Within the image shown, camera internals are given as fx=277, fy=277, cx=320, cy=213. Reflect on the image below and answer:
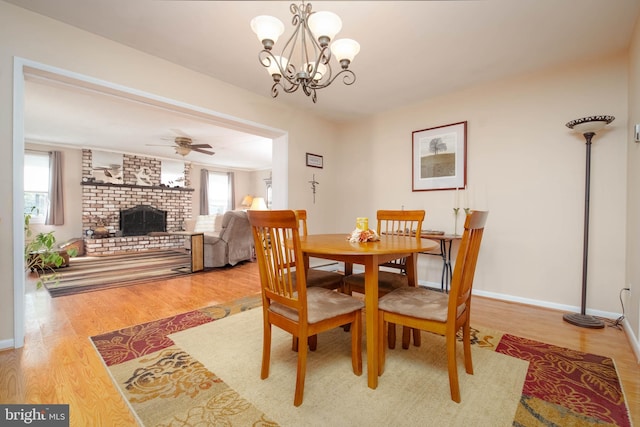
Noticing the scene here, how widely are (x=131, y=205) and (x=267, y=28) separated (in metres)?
6.84

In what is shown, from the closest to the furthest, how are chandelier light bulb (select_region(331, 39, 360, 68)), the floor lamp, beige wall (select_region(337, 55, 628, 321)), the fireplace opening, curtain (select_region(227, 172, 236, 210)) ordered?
1. chandelier light bulb (select_region(331, 39, 360, 68))
2. the floor lamp
3. beige wall (select_region(337, 55, 628, 321))
4. the fireplace opening
5. curtain (select_region(227, 172, 236, 210))

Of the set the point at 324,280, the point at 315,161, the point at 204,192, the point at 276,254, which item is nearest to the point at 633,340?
the point at 324,280

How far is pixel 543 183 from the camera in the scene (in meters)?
2.83

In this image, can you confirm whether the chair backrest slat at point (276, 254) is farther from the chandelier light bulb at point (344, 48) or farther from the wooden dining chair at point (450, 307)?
the chandelier light bulb at point (344, 48)

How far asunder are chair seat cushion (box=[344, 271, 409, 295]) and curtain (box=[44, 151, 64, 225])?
6.85 metres

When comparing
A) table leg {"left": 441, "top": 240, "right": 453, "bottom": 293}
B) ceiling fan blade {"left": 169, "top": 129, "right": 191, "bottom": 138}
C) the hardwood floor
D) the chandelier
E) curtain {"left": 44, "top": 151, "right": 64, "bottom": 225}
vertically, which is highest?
ceiling fan blade {"left": 169, "top": 129, "right": 191, "bottom": 138}

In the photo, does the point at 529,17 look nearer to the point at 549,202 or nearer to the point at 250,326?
the point at 549,202

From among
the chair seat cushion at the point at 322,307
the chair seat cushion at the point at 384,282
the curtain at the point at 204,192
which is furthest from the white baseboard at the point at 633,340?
the curtain at the point at 204,192

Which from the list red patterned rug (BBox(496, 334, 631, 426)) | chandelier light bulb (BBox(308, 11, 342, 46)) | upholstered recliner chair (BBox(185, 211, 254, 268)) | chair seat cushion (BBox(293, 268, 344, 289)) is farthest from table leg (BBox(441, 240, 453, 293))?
upholstered recliner chair (BBox(185, 211, 254, 268))

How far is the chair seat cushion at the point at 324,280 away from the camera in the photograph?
80.5 inches

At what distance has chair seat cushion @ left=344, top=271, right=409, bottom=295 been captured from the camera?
6.35 ft

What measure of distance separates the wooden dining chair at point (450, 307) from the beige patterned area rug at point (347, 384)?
16 centimetres

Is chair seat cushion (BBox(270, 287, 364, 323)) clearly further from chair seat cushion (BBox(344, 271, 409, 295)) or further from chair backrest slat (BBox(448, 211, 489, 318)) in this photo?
chair backrest slat (BBox(448, 211, 489, 318))

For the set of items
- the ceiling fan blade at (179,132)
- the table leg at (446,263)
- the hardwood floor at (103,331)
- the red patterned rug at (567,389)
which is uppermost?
the ceiling fan blade at (179,132)
